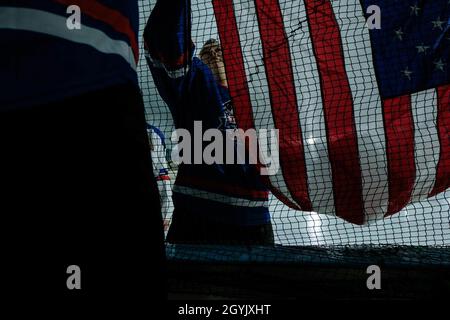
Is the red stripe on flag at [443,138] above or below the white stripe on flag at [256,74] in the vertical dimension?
below

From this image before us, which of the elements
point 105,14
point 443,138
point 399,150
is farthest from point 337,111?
point 105,14

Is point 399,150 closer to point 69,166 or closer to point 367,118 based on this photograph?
point 367,118

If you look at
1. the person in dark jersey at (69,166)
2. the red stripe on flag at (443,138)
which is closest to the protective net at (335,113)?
the red stripe on flag at (443,138)

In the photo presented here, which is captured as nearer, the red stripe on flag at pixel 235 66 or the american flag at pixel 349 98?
the american flag at pixel 349 98

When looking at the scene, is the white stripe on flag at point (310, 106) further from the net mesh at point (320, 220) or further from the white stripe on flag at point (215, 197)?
the white stripe on flag at point (215, 197)

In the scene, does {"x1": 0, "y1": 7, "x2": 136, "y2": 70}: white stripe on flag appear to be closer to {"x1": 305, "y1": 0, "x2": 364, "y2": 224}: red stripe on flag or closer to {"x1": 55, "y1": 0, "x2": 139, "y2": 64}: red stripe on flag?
{"x1": 55, "y1": 0, "x2": 139, "y2": 64}: red stripe on flag

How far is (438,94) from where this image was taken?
1.66 metres

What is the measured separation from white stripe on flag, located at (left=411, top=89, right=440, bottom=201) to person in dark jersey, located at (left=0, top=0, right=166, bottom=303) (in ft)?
4.50

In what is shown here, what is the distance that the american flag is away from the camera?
1656mm

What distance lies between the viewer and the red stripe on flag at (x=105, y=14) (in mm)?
554

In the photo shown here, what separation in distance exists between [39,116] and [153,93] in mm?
1289

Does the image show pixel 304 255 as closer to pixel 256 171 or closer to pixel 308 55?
pixel 256 171

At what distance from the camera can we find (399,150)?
5.53 ft
